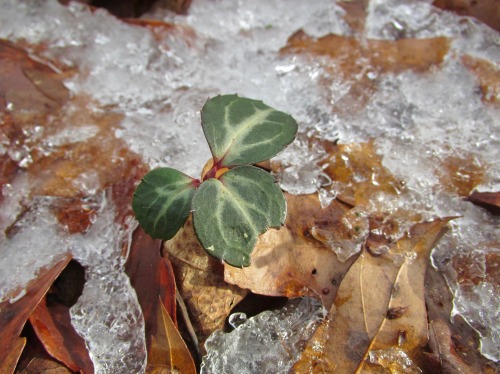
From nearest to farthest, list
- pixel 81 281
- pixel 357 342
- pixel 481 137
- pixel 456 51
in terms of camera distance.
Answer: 1. pixel 357 342
2. pixel 81 281
3. pixel 481 137
4. pixel 456 51

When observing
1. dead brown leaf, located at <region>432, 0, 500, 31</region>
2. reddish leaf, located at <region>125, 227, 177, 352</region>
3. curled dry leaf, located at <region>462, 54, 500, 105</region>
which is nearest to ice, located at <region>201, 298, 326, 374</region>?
reddish leaf, located at <region>125, 227, 177, 352</region>

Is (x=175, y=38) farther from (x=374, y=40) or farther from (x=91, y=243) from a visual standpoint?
(x=91, y=243)

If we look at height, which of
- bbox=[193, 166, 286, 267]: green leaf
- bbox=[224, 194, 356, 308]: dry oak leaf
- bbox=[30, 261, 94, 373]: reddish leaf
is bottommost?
bbox=[30, 261, 94, 373]: reddish leaf

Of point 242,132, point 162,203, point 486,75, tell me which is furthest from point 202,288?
point 486,75

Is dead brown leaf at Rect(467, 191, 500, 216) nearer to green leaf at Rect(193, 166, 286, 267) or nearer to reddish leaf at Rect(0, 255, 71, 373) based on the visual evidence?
green leaf at Rect(193, 166, 286, 267)

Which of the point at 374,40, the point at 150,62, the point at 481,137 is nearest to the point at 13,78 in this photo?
the point at 150,62

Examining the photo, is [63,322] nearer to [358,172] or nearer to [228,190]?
[228,190]

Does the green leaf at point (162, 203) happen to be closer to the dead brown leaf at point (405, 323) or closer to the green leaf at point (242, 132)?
the green leaf at point (242, 132)
